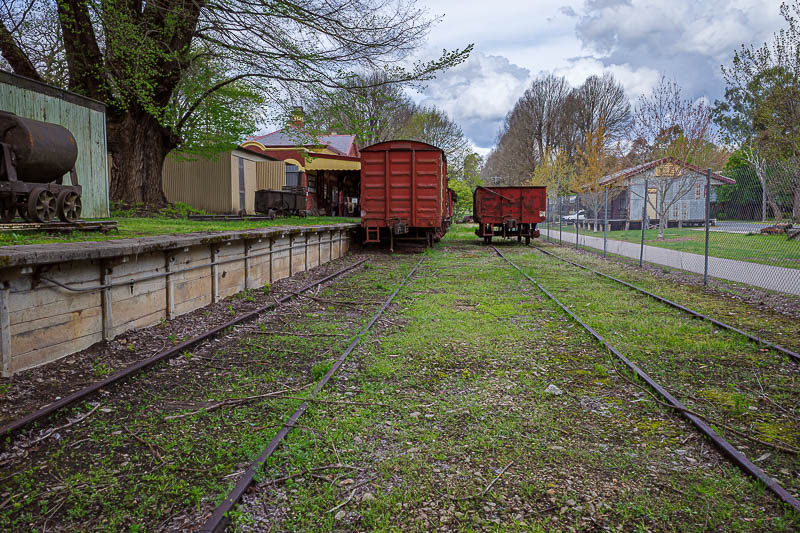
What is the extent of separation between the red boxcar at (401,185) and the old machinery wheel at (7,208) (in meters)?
9.46

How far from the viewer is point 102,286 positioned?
4840 millimetres

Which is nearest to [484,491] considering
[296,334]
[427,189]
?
[296,334]

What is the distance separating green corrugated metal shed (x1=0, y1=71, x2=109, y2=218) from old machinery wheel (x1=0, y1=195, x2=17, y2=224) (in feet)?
9.33

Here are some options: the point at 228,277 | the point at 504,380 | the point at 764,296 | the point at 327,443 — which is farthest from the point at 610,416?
the point at 764,296

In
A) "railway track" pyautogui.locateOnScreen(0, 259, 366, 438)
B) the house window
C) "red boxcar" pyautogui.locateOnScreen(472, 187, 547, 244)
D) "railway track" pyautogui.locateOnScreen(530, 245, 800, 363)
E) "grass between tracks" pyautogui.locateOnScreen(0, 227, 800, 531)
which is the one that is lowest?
"grass between tracks" pyautogui.locateOnScreen(0, 227, 800, 531)

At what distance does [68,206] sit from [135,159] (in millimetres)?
8593

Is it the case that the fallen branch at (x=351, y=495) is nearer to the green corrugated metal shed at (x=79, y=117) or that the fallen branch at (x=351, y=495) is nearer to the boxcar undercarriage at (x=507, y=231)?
the green corrugated metal shed at (x=79, y=117)

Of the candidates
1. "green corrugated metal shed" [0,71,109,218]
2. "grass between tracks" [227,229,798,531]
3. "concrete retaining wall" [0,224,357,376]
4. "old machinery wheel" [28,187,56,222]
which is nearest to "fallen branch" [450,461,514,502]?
"grass between tracks" [227,229,798,531]

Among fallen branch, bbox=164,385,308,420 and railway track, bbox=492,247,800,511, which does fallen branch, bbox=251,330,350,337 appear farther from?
railway track, bbox=492,247,800,511

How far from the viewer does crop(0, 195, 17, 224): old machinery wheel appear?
717 centimetres

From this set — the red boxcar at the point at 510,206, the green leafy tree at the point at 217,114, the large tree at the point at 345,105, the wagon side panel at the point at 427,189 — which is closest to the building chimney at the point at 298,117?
the large tree at the point at 345,105

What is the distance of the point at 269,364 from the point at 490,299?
455 centimetres

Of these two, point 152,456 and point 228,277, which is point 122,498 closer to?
point 152,456

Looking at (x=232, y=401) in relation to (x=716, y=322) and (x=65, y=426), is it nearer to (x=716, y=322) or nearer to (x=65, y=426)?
(x=65, y=426)
